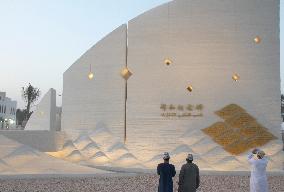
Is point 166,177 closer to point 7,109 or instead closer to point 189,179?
point 189,179

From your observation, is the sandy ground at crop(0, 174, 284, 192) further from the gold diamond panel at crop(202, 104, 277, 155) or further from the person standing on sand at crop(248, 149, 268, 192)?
the person standing on sand at crop(248, 149, 268, 192)

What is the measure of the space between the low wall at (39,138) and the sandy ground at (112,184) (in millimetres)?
4571

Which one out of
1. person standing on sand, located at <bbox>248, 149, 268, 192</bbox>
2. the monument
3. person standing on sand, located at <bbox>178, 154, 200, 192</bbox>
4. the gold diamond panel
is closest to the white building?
the monument

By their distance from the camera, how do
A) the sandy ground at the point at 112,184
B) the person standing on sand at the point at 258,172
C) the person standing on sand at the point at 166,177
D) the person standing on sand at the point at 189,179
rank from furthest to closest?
the sandy ground at the point at 112,184 → the person standing on sand at the point at 258,172 → the person standing on sand at the point at 166,177 → the person standing on sand at the point at 189,179

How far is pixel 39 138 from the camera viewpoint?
2261 cm

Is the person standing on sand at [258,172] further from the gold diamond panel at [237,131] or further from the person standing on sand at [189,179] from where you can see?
the gold diamond panel at [237,131]

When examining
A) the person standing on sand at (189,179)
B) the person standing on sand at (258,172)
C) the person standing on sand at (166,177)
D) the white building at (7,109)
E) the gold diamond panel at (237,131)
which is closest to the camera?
the person standing on sand at (189,179)

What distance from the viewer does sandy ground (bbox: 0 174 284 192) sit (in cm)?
1501

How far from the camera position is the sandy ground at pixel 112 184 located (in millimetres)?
15008

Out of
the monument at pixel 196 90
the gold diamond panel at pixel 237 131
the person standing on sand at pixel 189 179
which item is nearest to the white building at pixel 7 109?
the monument at pixel 196 90

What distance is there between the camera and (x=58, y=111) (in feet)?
93.3

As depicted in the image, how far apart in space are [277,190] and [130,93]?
30.4ft

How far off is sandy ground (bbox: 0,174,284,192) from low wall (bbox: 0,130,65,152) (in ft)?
15.0

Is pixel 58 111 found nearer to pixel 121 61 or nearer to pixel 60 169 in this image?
pixel 121 61
